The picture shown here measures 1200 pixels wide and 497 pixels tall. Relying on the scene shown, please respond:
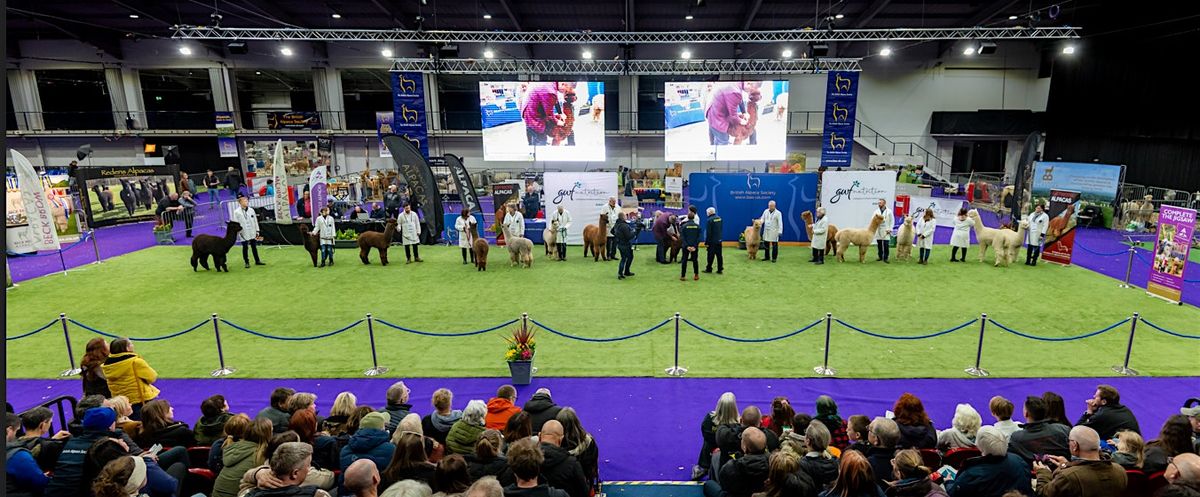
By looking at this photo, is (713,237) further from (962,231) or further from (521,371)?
(521,371)

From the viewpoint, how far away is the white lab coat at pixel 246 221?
47.4 ft

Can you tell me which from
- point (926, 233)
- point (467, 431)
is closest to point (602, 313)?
point (467, 431)

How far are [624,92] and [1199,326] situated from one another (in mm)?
24392

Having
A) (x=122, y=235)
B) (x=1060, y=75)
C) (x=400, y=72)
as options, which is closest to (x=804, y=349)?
(x=400, y=72)

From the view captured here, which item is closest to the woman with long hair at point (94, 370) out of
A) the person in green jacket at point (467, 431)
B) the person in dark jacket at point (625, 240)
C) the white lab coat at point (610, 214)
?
the person in green jacket at point (467, 431)

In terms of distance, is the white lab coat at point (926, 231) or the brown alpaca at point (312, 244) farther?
the brown alpaca at point (312, 244)

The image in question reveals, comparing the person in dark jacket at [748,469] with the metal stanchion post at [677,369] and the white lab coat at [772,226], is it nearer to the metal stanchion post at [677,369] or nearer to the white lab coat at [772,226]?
the metal stanchion post at [677,369]

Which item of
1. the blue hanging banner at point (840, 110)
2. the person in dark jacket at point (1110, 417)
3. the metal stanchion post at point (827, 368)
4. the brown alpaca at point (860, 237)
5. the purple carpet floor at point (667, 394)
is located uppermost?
the blue hanging banner at point (840, 110)

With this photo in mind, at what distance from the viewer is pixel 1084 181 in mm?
20391

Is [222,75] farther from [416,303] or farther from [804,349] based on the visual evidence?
[804,349]

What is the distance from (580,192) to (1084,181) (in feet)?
55.9

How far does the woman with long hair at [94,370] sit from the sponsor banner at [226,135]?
1108 inches

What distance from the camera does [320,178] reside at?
61.8ft

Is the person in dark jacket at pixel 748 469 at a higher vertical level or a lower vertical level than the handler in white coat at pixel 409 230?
lower
